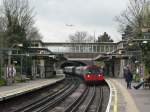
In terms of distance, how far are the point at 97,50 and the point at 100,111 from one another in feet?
325

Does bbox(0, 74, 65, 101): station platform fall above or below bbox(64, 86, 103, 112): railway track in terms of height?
above

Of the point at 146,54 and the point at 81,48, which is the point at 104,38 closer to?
the point at 81,48

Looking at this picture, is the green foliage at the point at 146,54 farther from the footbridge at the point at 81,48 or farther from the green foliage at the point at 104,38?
the green foliage at the point at 104,38

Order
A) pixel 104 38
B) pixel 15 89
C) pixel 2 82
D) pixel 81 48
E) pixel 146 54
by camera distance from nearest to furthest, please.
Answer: pixel 15 89 < pixel 146 54 < pixel 2 82 < pixel 81 48 < pixel 104 38

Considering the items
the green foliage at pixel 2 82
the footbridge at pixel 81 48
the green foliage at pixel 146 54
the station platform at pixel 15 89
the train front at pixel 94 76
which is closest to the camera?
the station platform at pixel 15 89

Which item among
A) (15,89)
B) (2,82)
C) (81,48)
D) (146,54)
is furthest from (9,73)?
(81,48)

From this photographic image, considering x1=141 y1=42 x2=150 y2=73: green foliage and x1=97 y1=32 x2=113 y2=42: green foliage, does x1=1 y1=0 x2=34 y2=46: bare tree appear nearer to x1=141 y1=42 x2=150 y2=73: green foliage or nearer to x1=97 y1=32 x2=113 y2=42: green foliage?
x1=141 y1=42 x2=150 y2=73: green foliage

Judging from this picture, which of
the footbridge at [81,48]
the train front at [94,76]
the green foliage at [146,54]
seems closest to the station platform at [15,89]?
the green foliage at [146,54]

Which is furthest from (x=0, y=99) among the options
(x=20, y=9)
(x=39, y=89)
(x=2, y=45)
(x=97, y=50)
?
(x=97, y=50)

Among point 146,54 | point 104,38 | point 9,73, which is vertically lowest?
point 9,73

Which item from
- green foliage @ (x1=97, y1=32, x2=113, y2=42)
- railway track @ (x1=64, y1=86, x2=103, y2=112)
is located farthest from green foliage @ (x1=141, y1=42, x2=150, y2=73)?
green foliage @ (x1=97, y1=32, x2=113, y2=42)

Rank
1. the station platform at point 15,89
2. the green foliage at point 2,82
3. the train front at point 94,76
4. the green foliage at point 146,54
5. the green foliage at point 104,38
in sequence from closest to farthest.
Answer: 1. the station platform at point 15,89
2. the green foliage at point 146,54
3. the green foliage at point 2,82
4. the train front at point 94,76
5. the green foliage at point 104,38

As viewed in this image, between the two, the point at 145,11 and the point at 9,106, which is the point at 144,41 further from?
the point at 145,11

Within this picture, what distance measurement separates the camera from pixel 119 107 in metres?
23.2
